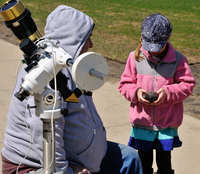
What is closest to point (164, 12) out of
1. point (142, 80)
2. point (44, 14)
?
point (44, 14)

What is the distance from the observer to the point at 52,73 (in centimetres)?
234

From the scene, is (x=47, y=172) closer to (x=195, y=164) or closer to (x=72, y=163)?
(x=72, y=163)

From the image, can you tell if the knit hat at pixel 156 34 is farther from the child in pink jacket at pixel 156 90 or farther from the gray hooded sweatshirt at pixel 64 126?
the gray hooded sweatshirt at pixel 64 126

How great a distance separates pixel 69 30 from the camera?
2.78m

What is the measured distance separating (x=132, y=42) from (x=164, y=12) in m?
4.29

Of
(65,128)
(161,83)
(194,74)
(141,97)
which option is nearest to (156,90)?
(161,83)

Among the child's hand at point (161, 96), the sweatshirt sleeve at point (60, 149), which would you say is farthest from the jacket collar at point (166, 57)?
the sweatshirt sleeve at point (60, 149)

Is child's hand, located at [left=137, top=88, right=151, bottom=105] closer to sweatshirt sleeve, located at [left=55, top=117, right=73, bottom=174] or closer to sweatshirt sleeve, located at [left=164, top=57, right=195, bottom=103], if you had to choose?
sweatshirt sleeve, located at [left=164, top=57, right=195, bottom=103]

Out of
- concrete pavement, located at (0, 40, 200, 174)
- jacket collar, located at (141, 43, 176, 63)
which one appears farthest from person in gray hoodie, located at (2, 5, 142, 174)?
concrete pavement, located at (0, 40, 200, 174)

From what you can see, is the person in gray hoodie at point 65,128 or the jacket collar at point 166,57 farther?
the jacket collar at point 166,57

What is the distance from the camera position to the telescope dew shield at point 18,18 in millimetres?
2342

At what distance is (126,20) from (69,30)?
31.9ft

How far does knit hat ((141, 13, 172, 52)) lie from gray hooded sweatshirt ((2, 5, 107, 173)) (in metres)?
0.89

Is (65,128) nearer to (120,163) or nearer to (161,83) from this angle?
(120,163)
